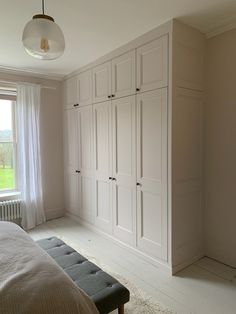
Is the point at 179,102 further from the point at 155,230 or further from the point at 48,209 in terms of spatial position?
the point at 48,209

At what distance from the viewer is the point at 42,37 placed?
1354mm

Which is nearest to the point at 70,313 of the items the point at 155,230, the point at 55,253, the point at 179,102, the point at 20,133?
the point at 55,253

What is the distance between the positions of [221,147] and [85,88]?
2078mm

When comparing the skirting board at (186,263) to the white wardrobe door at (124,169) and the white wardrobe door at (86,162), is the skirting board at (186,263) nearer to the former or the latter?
the white wardrobe door at (124,169)

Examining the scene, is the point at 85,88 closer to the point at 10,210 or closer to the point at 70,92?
the point at 70,92

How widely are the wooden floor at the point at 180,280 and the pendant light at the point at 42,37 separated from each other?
2.08 metres

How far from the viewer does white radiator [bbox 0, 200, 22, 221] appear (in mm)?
3461

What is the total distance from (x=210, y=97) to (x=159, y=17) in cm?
96

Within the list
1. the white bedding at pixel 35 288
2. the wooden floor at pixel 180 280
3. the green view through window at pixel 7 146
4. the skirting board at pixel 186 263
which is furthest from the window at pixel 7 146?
the skirting board at pixel 186 263

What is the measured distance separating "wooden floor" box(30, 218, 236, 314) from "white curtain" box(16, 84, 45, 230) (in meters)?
1.04

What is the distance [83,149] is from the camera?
3625 millimetres

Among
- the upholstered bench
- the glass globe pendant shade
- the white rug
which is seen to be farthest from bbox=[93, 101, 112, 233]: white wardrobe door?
the glass globe pendant shade

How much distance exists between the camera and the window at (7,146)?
365cm

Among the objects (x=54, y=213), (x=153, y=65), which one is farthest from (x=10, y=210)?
(x=153, y=65)
